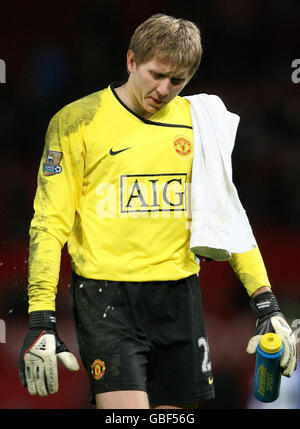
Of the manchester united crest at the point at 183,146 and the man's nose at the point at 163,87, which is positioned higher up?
the man's nose at the point at 163,87

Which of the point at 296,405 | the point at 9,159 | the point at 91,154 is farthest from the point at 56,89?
the point at 296,405

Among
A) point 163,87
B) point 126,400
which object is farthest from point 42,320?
point 163,87

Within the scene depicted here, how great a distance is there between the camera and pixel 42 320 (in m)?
2.60

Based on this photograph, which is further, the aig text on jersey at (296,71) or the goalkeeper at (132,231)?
the aig text on jersey at (296,71)

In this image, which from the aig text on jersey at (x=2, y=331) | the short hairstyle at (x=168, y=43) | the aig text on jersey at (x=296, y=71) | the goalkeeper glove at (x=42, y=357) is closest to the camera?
the goalkeeper glove at (x=42, y=357)

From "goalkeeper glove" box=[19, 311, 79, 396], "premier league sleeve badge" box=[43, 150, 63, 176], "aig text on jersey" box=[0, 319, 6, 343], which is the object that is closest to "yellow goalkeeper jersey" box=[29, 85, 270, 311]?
"premier league sleeve badge" box=[43, 150, 63, 176]

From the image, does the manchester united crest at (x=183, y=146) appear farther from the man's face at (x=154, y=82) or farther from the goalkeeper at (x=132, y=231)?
the man's face at (x=154, y=82)

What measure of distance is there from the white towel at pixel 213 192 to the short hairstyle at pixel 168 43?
0.22 meters

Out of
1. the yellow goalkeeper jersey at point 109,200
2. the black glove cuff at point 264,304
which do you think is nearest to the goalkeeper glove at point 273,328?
the black glove cuff at point 264,304

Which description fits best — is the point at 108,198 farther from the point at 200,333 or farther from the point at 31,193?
the point at 31,193

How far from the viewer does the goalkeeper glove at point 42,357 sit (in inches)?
99.9

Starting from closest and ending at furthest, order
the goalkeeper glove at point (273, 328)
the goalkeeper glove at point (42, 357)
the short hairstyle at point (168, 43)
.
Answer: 1. the goalkeeper glove at point (42, 357)
2. the short hairstyle at point (168, 43)
3. the goalkeeper glove at point (273, 328)

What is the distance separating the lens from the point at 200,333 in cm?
281

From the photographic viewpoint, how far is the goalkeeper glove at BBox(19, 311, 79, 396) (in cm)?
254
